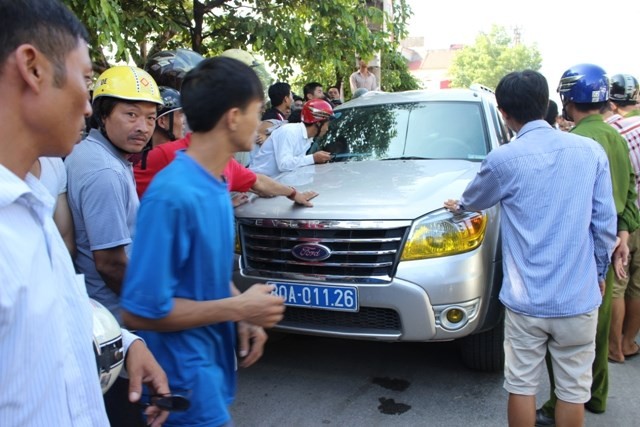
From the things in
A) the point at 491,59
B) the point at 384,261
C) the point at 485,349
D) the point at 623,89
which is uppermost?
the point at 491,59

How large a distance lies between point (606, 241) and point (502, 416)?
49.3 inches

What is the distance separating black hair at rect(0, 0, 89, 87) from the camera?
97cm

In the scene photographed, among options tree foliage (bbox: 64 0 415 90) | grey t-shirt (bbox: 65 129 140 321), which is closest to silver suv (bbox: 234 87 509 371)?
grey t-shirt (bbox: 65 129 140 321)

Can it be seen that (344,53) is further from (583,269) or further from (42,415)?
(42,415)

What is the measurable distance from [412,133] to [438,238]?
64.7 inches

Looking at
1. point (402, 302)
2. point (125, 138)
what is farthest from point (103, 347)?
point (402, 302)

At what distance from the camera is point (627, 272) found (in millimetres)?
3908

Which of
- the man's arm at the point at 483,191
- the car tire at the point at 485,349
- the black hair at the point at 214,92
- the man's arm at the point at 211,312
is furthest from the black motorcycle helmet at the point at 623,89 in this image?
the man's arm at the point at 211,312

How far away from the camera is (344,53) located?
8.18 meters

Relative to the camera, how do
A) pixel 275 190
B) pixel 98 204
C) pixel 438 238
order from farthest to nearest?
pixel 275 190 → pixel 438 238 → pixel 98 204

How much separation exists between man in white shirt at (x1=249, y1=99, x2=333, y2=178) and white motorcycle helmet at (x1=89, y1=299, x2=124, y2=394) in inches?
124

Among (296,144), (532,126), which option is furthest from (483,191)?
(296,144)

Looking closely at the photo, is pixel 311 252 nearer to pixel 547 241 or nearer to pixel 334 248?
pixel 334 248

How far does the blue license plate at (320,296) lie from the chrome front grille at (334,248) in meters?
0.06
